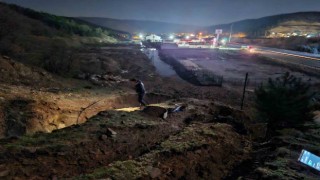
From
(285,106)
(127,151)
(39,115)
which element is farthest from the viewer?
(39,115)

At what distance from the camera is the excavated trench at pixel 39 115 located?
38.0 ft

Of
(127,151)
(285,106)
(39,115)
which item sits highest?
(285,106)

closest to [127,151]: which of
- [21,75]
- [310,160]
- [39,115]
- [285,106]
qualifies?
[310,160]

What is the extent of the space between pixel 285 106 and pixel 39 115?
10.3 meters

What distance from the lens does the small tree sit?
11422 millimetres

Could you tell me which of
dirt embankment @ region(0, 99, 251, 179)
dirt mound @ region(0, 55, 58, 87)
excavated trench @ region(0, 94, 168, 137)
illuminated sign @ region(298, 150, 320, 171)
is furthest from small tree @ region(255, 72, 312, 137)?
dirt mound @ region(0, 55, 58, 87)

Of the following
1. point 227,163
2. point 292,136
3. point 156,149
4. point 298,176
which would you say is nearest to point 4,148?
point 156,149

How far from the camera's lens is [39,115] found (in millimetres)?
12688

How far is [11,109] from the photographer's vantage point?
12.2 meters

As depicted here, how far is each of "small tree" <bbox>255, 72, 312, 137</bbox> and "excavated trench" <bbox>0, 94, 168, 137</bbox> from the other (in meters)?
8.59

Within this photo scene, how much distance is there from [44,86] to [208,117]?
10.6 m

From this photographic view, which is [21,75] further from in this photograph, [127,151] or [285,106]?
[285,106]

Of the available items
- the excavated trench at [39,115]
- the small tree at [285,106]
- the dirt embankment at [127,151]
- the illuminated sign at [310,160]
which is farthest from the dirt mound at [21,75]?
the illuminated sign at [310,160]

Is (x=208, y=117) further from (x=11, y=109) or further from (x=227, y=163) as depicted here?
(x=11, y=109)
